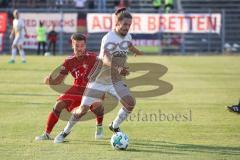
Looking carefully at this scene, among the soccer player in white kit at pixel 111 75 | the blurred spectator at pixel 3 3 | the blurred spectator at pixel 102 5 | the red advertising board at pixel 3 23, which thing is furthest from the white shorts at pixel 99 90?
the blurred spectator at pixel 3 3

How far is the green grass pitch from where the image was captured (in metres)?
9.31

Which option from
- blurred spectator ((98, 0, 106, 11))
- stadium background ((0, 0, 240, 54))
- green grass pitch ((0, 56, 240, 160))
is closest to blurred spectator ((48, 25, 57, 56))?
stadium background ((0, 0, 240, 54))

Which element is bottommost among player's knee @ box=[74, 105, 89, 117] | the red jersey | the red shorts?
player's knee @ box=[74, 105, 89, 117]

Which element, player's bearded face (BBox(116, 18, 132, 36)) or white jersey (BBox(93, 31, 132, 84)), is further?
white jersey (BBox(93, 31, 132, 84))

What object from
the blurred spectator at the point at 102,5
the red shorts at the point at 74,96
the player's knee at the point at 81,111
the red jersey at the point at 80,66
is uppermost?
the red jersey at the point at 80,66

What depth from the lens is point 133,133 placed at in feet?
36.9

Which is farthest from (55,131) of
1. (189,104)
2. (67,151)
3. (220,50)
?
(220,50)

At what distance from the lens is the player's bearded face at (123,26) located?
9.95m

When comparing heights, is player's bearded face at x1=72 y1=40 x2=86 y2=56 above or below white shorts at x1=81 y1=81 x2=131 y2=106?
above

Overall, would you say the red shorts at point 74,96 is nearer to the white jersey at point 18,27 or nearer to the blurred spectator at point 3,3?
the white jersey at point 18,27

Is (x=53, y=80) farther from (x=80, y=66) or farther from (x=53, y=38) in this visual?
(x=53, y=38)

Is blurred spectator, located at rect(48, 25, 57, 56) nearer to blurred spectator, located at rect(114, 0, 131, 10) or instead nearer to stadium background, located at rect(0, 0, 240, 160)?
blurred spectator, located at rect(114, 0, 131, 10)

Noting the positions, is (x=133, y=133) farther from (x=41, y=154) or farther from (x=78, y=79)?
(x=41, y=154)

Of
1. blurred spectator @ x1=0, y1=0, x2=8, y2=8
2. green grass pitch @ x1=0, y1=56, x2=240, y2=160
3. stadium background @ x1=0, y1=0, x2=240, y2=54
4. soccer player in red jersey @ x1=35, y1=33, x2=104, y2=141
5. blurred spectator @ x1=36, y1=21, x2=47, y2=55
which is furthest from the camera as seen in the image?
blurred spectator @ x1=0, y1=0, x2=8, y2=8
